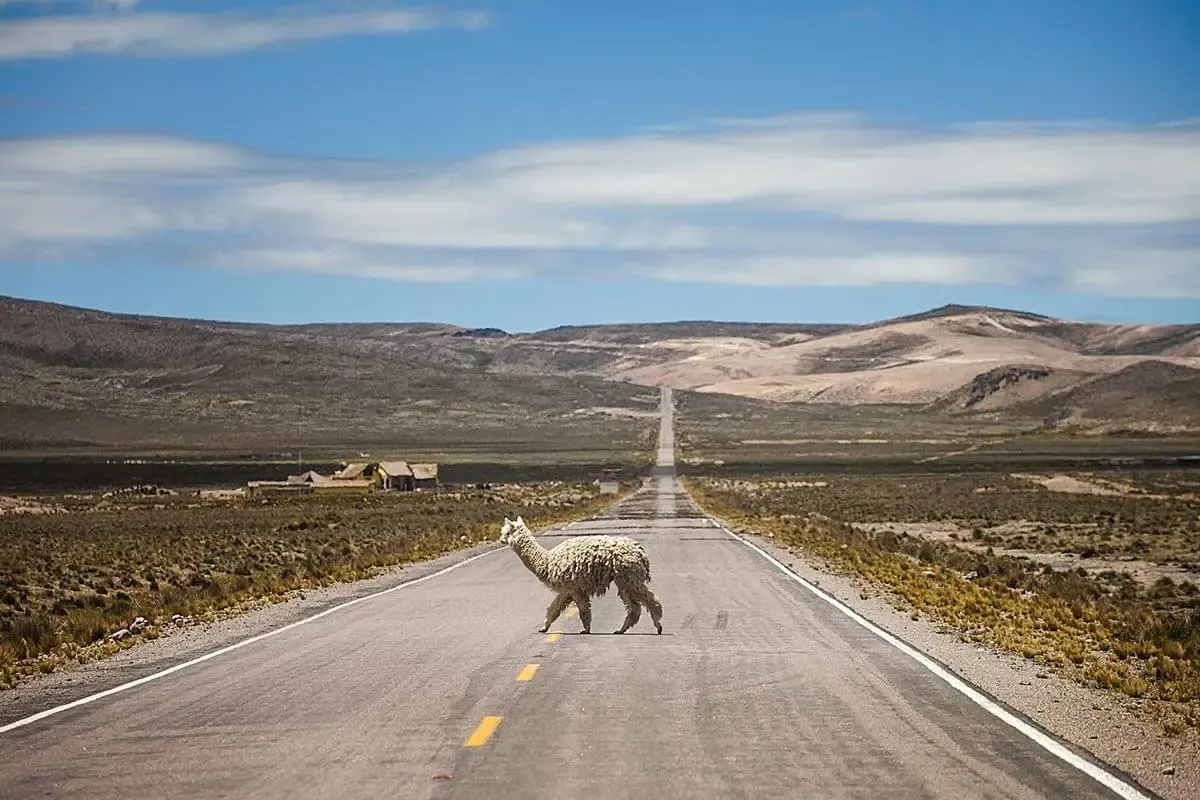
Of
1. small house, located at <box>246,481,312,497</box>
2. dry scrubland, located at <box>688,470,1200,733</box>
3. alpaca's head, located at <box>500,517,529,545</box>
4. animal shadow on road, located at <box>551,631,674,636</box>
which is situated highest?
alpaca's head, located at <box>500,517,529,545</box>

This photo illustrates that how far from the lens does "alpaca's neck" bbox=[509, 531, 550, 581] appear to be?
66.9 ft

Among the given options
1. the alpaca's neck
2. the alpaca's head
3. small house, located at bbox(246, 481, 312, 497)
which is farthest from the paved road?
small house, located at bbox(246, 481, 312, 497)

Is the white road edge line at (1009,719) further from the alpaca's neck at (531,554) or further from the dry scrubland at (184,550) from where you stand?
the dry scrubland at (184,550)

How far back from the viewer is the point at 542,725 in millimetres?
12922

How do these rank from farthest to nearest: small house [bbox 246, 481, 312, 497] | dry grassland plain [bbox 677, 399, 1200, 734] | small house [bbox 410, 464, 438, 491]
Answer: small house [bbox 410, 464, 438, 491] < small house [bbox 246, 481, 312, 497] < dry grassland plain [bbox 677, 399, 1200, 734]

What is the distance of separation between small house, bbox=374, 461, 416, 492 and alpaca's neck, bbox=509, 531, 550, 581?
3027 inches

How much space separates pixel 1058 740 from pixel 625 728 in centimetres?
329

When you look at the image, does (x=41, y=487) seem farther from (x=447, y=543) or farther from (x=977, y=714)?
(x=977, y=714)

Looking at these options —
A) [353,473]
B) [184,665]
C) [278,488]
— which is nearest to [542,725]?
[184,665]

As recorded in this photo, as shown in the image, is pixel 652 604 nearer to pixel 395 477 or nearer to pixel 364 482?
pixel 364 482

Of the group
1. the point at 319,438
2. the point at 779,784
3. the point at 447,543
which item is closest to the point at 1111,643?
the point at 779,784

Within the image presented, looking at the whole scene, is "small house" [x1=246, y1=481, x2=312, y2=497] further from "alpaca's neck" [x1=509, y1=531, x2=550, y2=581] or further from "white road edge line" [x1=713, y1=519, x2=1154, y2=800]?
"alpaca's neck" [x1=509, y1=531, x2=550, y2=581]

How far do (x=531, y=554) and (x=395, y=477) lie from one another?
80212 mm

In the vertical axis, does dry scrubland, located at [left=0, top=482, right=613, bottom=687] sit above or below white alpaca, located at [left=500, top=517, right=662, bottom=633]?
below
